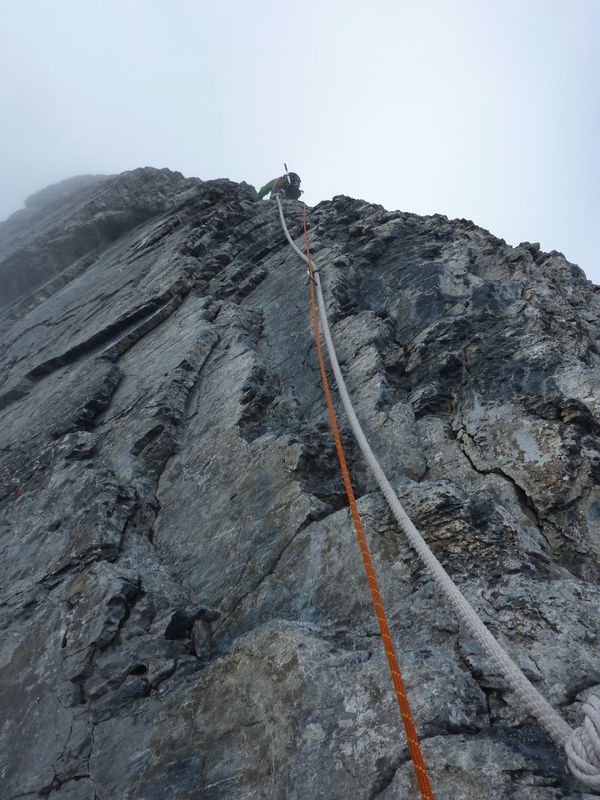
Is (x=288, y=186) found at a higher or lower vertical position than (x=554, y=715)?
higher

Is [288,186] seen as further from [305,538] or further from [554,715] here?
[554,715]

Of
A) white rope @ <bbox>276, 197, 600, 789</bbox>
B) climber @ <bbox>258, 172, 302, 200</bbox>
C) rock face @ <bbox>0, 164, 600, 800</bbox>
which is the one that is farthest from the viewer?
climber @ <bbox>258, 172, 302, 200</bbox>

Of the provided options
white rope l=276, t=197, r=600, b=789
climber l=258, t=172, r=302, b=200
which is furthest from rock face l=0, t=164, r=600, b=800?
climber l=258, t=172, r=302, b=200

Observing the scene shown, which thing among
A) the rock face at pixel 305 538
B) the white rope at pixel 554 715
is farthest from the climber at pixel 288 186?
the white rope at pixel 554 715

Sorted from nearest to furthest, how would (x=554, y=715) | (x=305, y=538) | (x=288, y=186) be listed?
(x=554, y=715) < (x=305, y=538) < (x=288, y=186)

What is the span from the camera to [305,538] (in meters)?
5.07

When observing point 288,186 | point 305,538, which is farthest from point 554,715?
point 288,186

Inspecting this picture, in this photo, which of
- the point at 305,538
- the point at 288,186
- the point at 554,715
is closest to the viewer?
the point at 554,715

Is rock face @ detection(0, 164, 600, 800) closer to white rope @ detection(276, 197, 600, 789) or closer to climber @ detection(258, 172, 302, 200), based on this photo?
white rope @ detection(276, 197, 600, 789)

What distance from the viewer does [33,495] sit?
7102 mm

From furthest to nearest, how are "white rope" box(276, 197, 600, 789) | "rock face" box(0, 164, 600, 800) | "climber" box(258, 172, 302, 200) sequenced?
"climber" box(258, 172, 302, 200) < "rock face" box(0, 164, 600, 800) < "white rope" box(276, 197, 600, 789)

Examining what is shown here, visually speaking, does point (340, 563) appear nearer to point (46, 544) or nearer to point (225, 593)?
point (225, 593)

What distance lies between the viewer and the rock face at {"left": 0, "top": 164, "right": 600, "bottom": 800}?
3.29 meters

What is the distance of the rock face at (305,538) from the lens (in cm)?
329
